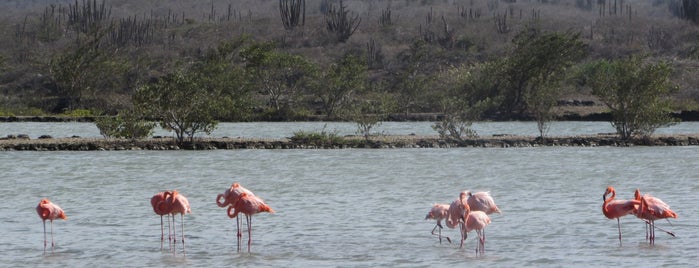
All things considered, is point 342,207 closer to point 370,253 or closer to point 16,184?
point 370,253

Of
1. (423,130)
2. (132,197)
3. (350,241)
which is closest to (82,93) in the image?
(423,130)

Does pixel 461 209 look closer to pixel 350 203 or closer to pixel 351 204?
pixel 351 204

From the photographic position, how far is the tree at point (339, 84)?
172ft

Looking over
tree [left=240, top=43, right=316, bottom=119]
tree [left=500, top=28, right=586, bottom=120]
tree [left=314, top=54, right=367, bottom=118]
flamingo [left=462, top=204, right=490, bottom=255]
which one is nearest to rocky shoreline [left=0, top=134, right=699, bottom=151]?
tree [left=500, top=28, right=586, bottom=120]

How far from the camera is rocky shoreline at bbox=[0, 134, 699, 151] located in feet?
105

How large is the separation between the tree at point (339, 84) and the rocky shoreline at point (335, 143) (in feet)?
58.2

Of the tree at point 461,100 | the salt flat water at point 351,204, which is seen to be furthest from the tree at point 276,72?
the salt flat water at point 351,204

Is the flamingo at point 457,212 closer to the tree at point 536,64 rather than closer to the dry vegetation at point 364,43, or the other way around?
the tree at point 536,64

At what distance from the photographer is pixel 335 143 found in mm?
33781

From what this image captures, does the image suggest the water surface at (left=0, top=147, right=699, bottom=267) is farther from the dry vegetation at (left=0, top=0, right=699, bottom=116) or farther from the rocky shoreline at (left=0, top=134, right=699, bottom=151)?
the dry vegetation at (left=0, top=0, right=699, bottom=116)

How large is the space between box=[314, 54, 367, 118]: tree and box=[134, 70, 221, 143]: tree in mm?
20124

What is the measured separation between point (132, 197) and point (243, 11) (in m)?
102

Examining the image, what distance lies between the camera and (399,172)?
26.2 m

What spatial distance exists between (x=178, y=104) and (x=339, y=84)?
68.3 ft
